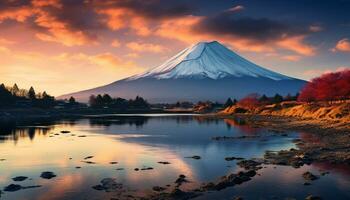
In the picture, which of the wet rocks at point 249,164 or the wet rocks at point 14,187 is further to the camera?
the wet rocks at point 249,164

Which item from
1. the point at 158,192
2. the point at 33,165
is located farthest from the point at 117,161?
the point at 158,192

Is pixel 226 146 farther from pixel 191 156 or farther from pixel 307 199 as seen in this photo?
pixel 307 199

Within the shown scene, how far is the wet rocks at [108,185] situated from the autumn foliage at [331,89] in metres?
88.5

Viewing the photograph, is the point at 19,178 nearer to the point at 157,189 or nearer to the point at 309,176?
the point at 157,189

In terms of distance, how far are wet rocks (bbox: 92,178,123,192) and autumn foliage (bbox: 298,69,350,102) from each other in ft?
290

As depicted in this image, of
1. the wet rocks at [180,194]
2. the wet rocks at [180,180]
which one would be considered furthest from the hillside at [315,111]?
the wet rocks at [180,194]

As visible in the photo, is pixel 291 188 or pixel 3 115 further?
pixel 3 115

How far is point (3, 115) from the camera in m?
127

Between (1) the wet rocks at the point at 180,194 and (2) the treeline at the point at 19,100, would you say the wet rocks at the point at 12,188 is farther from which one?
(2) the treeline at the point at 19,100

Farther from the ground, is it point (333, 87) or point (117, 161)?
point (333, 87)

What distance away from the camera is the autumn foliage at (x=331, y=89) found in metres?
102

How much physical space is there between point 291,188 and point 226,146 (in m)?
21.6

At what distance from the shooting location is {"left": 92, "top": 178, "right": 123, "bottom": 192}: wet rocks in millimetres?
22859

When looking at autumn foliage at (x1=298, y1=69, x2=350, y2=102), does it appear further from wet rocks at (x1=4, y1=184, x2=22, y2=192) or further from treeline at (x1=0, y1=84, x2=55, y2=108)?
treeline at (x1=0, y1=84, x2=55, y2=108)
